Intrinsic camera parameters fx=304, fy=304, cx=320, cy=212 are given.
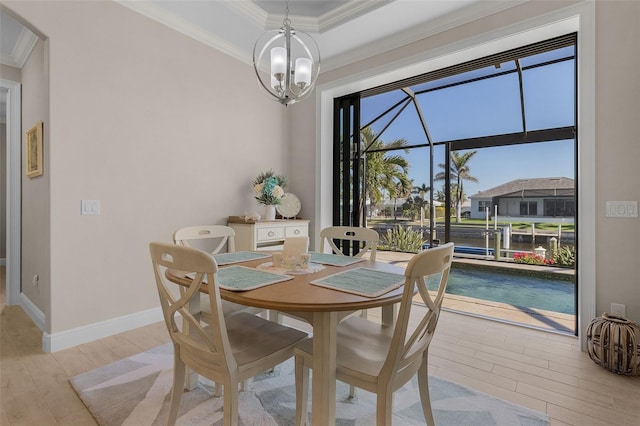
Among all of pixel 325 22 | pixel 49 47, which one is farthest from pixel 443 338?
pixel 49 47

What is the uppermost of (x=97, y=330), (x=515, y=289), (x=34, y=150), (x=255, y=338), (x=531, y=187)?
(x=34, y=150)

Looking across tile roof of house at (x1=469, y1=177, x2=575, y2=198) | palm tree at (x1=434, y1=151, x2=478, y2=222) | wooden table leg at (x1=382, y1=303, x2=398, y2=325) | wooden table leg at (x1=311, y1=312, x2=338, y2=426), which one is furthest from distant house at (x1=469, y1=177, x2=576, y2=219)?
wooden table leg at (x1=311, y1=312, x2=338, y2=426)

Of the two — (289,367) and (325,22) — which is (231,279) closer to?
(289,367)

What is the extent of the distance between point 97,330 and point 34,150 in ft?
5.41

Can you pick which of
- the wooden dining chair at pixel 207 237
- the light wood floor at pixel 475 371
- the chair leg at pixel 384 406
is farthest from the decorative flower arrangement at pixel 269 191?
the chair leg at pixel 384 406

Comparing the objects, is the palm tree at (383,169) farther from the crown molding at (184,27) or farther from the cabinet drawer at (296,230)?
the crown molding at (184,27)

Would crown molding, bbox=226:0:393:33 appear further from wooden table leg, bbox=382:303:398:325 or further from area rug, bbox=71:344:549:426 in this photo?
area rug, bbox=71:344:549:426

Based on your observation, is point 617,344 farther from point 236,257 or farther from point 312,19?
point 312,19

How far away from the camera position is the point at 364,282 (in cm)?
128

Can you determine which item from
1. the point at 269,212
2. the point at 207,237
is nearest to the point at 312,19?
the point at 269,212

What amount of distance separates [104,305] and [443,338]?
2.75 meters

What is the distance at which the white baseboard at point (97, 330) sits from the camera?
7.20ft

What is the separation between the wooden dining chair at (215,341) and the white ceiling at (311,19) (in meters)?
2.53

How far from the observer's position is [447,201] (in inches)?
154
